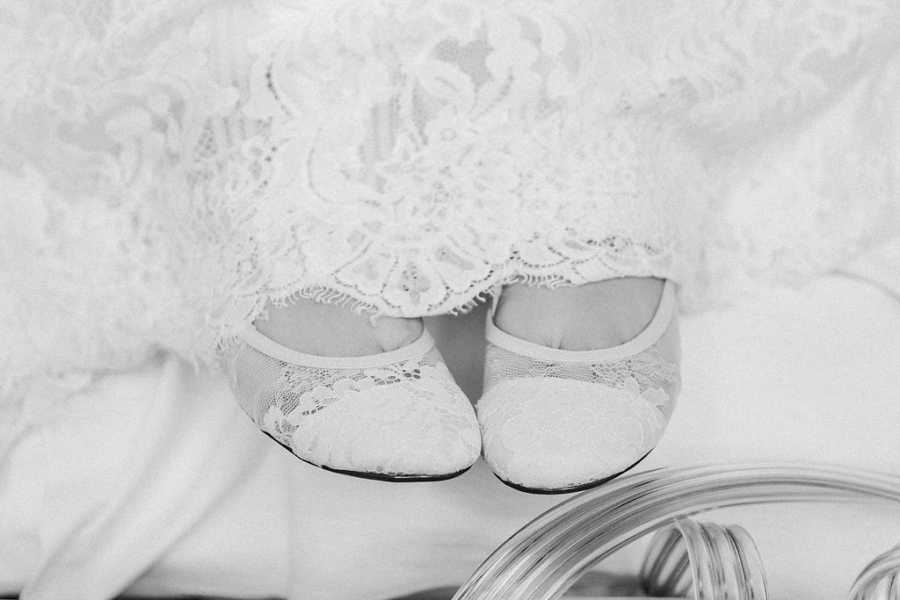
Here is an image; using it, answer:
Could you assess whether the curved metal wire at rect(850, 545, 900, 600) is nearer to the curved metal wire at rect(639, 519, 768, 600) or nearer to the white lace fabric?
the curved metal wire at rect(639, 519, 768, 600)

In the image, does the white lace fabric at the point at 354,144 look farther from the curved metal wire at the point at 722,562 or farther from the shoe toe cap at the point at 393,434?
the curved metal wire at the point at 722,562

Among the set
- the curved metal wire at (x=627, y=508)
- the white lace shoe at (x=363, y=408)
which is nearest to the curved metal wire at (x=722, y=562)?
the curved metal wire at (x=627, y=508)

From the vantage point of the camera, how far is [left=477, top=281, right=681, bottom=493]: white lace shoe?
67cm

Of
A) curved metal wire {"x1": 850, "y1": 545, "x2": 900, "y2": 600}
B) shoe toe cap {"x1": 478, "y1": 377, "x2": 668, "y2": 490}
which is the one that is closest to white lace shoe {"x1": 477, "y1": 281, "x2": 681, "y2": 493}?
shoe toe cap {"x1": 478, "y1": 377, "x2": 668, "y2": 490}

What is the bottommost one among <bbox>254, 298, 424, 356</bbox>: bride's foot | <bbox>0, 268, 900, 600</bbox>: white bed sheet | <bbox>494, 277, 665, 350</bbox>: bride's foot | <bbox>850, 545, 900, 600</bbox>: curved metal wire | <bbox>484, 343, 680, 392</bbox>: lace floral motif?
<bbox>0, 268, 900, 600</bbox>: white bed sheet

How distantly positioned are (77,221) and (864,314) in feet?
2.26

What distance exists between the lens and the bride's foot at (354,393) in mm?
666

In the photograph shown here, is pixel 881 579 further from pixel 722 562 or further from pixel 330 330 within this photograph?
pixel 330 330

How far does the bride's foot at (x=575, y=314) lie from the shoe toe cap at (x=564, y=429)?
0.15ft

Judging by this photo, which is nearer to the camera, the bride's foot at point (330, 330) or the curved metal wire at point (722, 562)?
the curved metal wire at point (722, 562)

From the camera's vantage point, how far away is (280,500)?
78cm

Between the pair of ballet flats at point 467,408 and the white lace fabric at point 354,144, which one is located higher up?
the white lace fabric at point 354,144

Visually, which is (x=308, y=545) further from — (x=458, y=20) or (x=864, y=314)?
(x=864, y=314)

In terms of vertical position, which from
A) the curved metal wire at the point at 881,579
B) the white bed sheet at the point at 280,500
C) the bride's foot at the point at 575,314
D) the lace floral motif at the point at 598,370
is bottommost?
the white bed sheet at the point at 280,500
